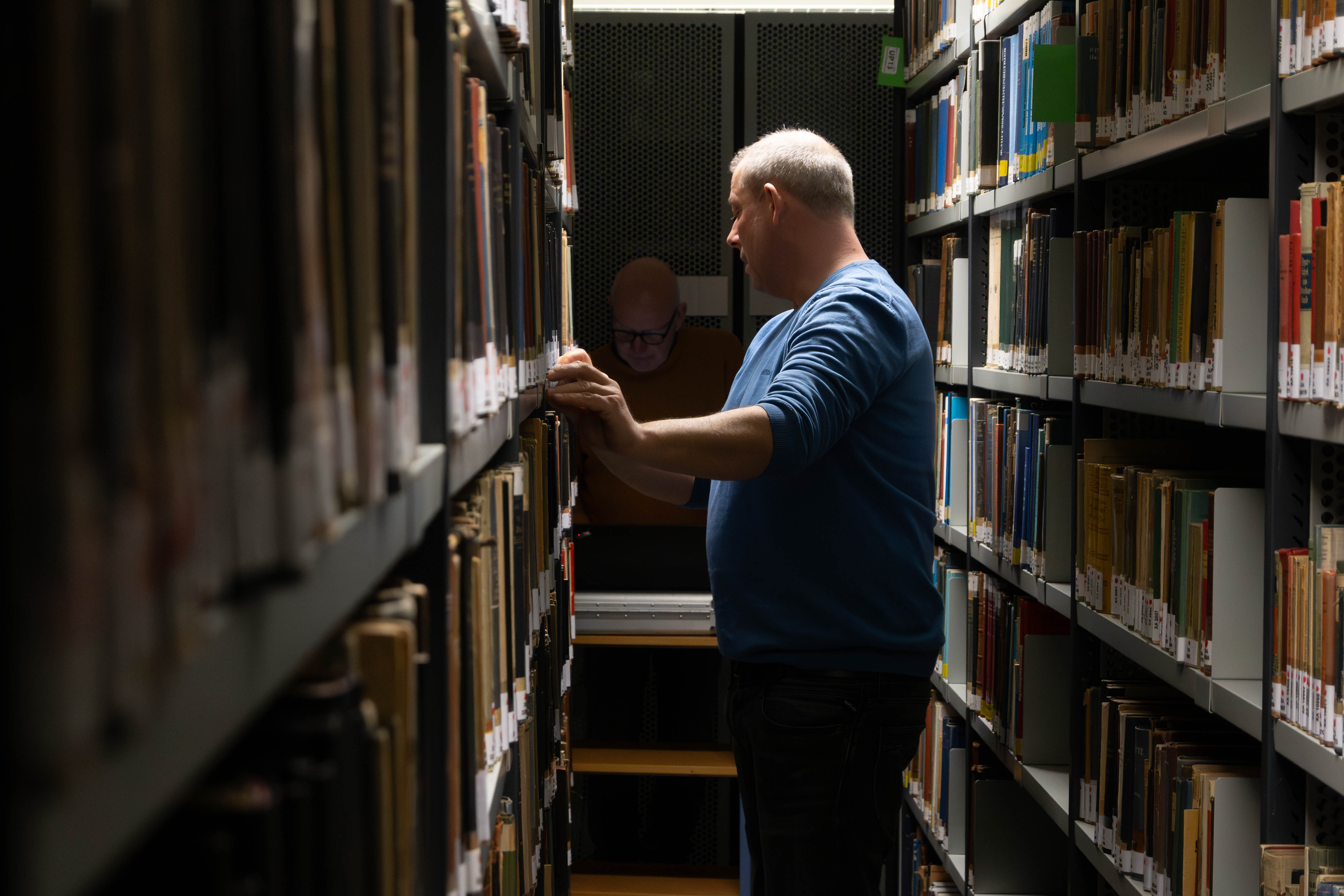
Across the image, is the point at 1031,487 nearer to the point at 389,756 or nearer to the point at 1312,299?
the point at 1312,299

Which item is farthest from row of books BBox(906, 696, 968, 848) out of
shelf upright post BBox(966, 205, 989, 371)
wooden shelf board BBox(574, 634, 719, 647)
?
shelf upright post BBox(966, 205, 989, 371)

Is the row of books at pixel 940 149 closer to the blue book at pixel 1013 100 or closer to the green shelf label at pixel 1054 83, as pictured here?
the blue book at pixel 1013 100

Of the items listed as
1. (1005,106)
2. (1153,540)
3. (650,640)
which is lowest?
(650,640)

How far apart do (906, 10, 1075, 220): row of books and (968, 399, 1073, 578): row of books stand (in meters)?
0.56

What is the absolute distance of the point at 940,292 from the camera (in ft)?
11.4

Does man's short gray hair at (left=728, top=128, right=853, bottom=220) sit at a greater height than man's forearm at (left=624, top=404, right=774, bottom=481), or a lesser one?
greater

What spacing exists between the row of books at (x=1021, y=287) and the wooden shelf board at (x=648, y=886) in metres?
1.68

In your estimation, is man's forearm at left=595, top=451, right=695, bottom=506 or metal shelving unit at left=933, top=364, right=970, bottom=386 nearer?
man's forearm at left=595, top=451, right=695, bottom=506

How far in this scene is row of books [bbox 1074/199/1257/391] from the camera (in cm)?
176

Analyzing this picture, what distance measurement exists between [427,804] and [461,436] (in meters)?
Answer: 0.29

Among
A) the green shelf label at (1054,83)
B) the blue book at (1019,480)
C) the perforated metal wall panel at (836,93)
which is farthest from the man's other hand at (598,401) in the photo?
the perforated metal wall panel at (836,93)

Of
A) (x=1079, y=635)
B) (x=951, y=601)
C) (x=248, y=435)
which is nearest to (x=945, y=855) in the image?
(x=951, y=601)

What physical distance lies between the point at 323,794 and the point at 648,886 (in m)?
3.11

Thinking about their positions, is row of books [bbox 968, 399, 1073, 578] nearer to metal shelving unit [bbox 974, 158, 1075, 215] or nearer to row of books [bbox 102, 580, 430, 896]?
metal shelving unit [bbox 974, 158, 1075, 215]
